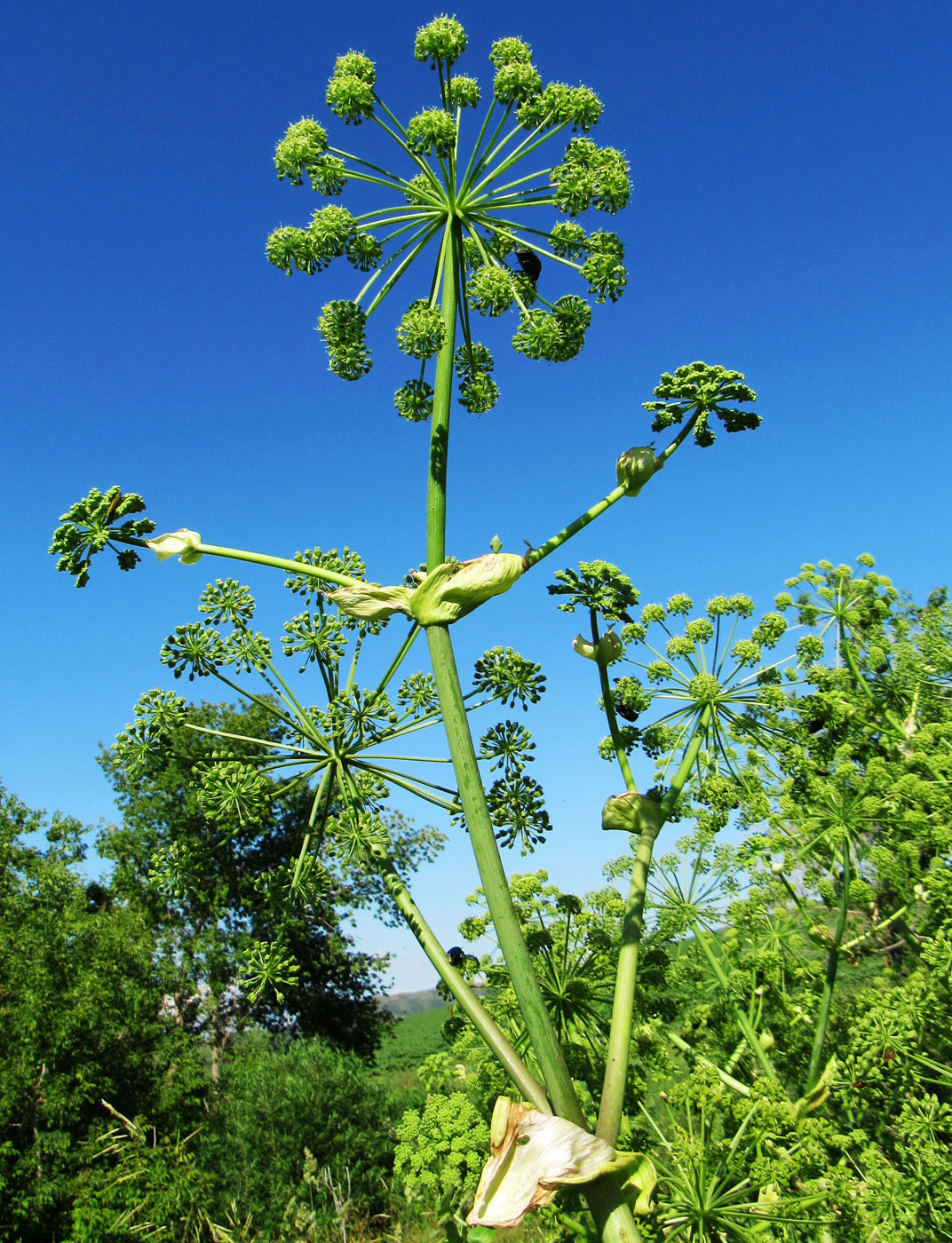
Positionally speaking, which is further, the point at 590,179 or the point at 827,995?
the point at 827,995

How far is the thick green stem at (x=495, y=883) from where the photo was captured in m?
2.10

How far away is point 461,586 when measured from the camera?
2.42m

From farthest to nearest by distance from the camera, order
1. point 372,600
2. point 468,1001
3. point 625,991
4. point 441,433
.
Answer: point 372,600 < point 441,433 < point 625,991 < point 468,1001

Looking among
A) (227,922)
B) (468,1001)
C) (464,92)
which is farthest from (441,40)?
(227,922)

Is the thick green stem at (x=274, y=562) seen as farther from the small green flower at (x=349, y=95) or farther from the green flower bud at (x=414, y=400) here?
the small green flower at (x=349, y=95)

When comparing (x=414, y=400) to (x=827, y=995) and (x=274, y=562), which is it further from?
(x=827, y=995)

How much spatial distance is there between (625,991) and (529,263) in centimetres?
282

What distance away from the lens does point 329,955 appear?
2917 centimetres

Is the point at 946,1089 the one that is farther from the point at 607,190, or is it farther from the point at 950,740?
the point at 607,190

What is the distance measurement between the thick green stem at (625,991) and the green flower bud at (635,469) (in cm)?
110

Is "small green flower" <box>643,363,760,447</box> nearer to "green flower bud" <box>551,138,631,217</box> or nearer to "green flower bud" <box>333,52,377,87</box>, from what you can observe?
"green flower bud" <box>551,138,631,217</box>

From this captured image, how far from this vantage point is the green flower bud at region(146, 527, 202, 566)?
8.80 feet

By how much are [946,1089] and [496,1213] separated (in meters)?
9.55

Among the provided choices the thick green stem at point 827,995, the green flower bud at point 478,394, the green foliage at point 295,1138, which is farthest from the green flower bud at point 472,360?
the green foliage at point 295,1138
